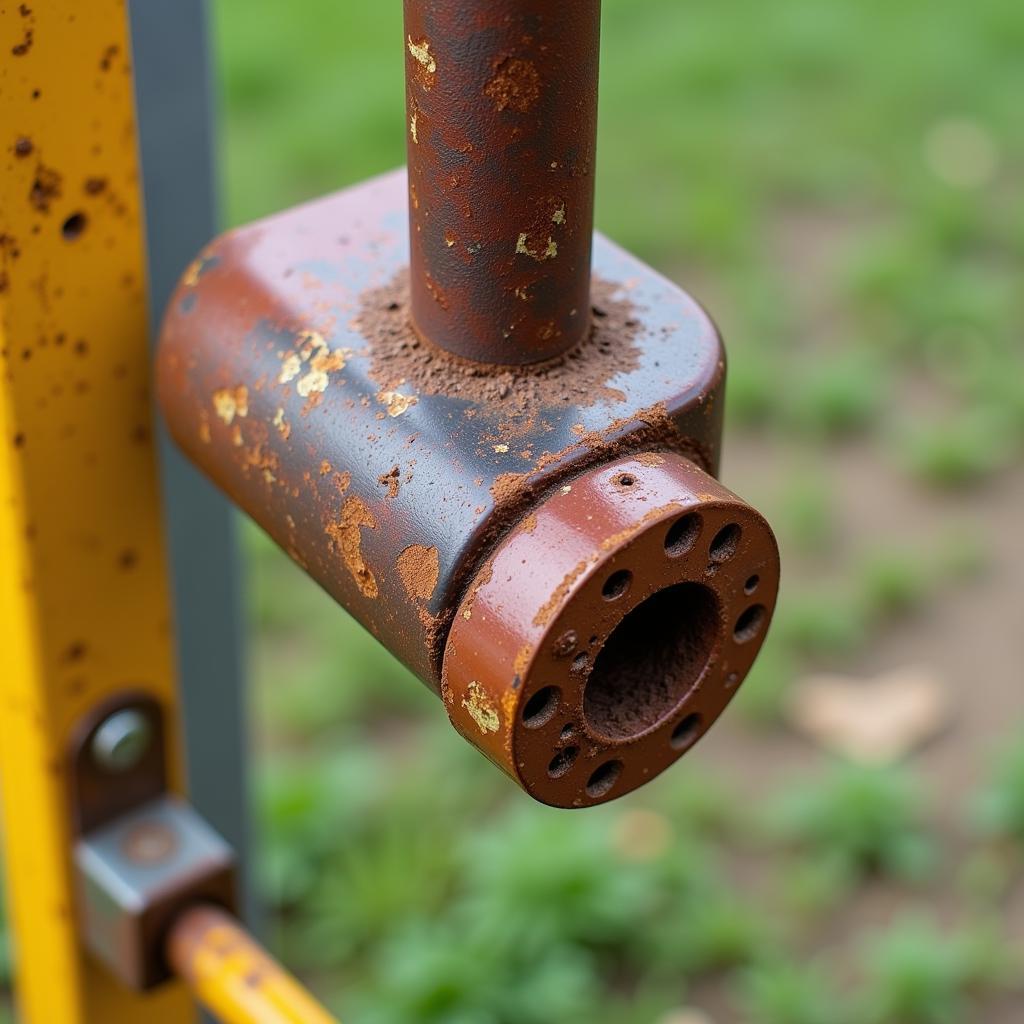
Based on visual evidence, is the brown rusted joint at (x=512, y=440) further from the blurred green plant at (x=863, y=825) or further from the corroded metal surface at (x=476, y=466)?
the blurred green plant at (x=863, y=825)

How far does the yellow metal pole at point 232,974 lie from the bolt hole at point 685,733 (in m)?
0.32

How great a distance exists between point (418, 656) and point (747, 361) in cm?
192

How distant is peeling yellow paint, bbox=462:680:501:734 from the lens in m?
0.66

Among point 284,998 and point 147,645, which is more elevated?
point 147,645

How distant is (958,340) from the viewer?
8.68 ft

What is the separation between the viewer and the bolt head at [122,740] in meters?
1.02

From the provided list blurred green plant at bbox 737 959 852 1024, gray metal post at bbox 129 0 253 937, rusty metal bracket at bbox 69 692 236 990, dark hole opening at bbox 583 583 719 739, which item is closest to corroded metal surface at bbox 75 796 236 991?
rusty metal bracket at bbox 69 692 236 990

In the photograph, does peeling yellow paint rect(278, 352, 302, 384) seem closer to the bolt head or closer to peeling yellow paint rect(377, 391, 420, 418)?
peeling yellow paint rect(377, 391, 420, 418)

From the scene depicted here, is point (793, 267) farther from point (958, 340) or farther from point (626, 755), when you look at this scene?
point (626, 755)

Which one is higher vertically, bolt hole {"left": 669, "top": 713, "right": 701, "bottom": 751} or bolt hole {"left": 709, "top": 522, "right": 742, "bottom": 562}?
bolt hole {"left": 709, "top": 522, "right": 742, "bottom": 562}

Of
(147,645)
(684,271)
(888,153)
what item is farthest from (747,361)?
(147,645)

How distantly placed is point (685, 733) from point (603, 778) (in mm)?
51

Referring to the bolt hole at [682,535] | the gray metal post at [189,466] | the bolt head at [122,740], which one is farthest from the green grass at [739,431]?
the bolt hole at [682,535]

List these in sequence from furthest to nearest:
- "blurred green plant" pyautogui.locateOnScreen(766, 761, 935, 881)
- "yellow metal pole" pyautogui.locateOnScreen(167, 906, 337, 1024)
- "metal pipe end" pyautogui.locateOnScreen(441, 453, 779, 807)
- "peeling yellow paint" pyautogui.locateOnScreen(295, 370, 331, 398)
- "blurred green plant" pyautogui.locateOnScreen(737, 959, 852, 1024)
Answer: "blurred green plant" pyautogui.locateOnScreen(766, 761, 935, 881) < "blurred green plant" pyautogui.locateOnScreen(737, 959, 852, 1024) < "yellow metal pole" pyautogui.locateOnScreen(167, 906, 337, 1024) < "peeling yellow paint" pyautogui.locateOnScreen(295, 370, 331, 398) < "metal pipe end" pyautogui.locateOnScreen(441, 453, 779, 807)
